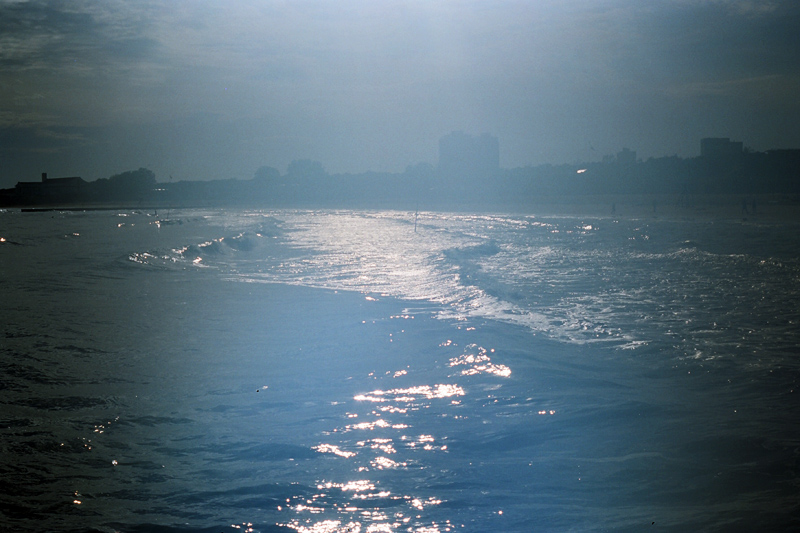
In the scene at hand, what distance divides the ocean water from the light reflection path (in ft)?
0.06

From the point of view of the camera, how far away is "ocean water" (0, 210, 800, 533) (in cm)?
→ 367

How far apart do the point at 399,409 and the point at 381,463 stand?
112 cm

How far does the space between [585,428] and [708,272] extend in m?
11.3

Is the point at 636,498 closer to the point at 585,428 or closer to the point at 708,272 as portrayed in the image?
the point at 585,428

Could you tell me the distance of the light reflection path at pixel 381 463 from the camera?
349 centimetres

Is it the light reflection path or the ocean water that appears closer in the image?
the light reflection path

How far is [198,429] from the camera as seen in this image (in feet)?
16.0

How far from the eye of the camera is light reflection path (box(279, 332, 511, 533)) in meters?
3.49

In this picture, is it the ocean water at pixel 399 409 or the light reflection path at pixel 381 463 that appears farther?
the ocean water at pixel 399 409

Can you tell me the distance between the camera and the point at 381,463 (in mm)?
4250

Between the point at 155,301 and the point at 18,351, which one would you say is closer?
the point at 18,351

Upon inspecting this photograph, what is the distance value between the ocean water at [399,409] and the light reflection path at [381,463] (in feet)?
0.06

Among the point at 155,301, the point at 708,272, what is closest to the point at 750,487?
the point at 155,301

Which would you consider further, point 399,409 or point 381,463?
point 399,409
